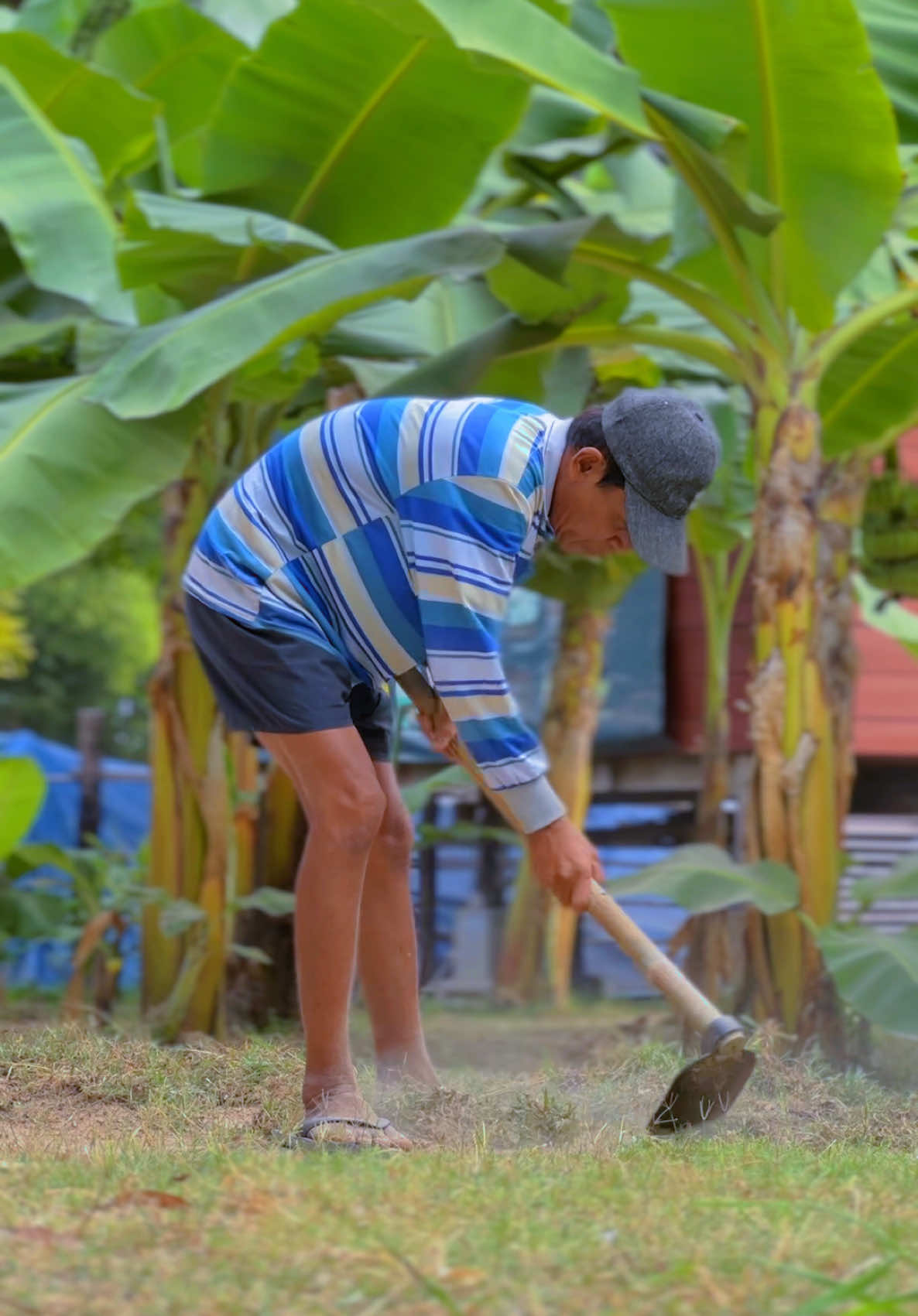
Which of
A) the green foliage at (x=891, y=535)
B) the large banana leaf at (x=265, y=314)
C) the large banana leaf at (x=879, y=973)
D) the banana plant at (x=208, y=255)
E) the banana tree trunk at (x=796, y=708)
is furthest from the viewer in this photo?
the green foliage at (x=891, y=535)

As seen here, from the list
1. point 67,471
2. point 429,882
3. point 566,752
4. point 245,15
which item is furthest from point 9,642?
point 67,471

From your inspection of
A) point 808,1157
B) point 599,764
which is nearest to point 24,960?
point 599,764

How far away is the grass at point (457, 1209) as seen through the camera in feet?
6.19

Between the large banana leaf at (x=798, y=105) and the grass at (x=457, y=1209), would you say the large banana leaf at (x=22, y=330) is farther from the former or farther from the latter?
the grass at (x=457, y=1209)

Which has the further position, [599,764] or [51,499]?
[599,764]

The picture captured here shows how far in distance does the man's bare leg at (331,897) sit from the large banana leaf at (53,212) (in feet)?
9.96

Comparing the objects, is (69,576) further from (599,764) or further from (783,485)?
(783,485)

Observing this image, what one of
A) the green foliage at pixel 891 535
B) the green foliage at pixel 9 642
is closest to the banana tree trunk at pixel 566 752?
the green foliage at pixel 891 535

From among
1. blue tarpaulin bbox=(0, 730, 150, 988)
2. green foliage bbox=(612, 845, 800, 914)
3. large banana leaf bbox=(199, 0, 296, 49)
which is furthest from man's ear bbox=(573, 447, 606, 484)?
blue tarpaulin bbox=(0, 730, 150, 988)

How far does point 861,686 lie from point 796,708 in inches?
223

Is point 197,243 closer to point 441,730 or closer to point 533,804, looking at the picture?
point 441,730

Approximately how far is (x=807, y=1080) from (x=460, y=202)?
3634mm

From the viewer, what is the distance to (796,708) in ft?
17.0

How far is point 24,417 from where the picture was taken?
514cm
